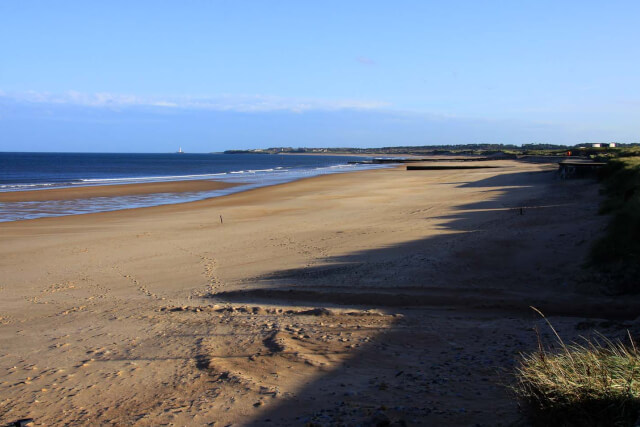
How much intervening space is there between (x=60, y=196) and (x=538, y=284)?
29.5 metres

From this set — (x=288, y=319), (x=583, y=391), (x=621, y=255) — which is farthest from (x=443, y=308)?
(x=583, y=391)

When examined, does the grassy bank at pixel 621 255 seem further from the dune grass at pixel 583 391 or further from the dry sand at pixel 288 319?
the dune grass at pixel 583 391

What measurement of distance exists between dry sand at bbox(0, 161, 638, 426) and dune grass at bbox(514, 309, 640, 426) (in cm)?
41

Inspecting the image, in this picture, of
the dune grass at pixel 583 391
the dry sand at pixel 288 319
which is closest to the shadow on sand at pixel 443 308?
the dry sand at pixel 288 319

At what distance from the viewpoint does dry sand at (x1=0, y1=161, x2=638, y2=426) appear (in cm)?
446

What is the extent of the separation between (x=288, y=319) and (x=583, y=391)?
4.23 meters

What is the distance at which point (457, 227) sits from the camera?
14.2 m

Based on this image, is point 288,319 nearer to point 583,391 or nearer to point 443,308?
point 443,308

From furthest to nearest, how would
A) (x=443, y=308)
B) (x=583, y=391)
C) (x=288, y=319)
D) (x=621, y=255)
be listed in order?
1. (x=621, y=255)
2. (x=443, y=308)
3. (x=288, y=319)
4. (x=583, y=391)

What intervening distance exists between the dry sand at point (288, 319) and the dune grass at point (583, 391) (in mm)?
407

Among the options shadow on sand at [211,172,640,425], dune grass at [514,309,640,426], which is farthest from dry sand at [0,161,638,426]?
dune grass at [514,309,640,426]

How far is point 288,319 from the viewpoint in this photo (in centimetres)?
703

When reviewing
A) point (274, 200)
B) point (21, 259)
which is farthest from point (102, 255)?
point (274, 200)

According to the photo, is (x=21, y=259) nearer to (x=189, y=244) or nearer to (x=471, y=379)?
(x=189, y=244)
